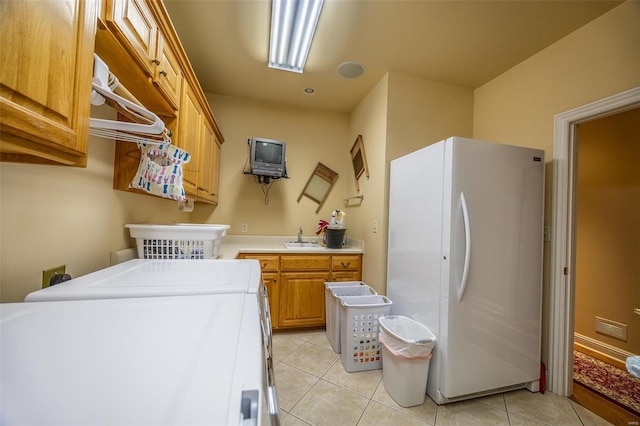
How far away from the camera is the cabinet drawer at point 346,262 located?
2.53 metres

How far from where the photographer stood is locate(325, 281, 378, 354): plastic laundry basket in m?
2.10

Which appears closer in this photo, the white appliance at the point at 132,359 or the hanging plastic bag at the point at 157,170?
the white appliance at the point at 132,359

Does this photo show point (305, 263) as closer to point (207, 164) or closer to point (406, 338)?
point (406, 338)

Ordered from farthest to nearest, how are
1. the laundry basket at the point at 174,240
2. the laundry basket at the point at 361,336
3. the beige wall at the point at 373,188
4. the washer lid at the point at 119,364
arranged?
the beige wall at the point at 373,188 → the laundry basket at the point at 361,336 → the laundry basket at the point at 174,240 → the washer lid at the point at 119,364

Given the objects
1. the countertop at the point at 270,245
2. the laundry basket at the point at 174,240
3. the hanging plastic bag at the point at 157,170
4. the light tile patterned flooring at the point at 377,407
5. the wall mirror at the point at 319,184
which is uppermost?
the wall mirror at the point at 319,184

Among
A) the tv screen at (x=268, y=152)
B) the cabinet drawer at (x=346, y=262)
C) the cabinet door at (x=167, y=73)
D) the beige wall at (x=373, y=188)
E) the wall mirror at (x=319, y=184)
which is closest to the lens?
the cabinet door at (x=167, y=73)

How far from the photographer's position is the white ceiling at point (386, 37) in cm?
158

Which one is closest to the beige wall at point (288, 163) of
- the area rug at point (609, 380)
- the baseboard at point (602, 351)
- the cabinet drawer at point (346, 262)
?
the cabinet drawer at point (346, 262)

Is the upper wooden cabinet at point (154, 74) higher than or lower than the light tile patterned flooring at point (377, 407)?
higher

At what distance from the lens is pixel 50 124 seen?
0.54 meters

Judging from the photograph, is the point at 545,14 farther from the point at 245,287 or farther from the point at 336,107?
the point at 245,287

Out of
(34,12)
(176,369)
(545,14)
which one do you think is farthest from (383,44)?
(176,369)

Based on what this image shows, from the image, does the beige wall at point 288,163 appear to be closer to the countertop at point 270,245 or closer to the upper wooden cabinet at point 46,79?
the countertop at point 270,245

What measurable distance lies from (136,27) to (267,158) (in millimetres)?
1706
